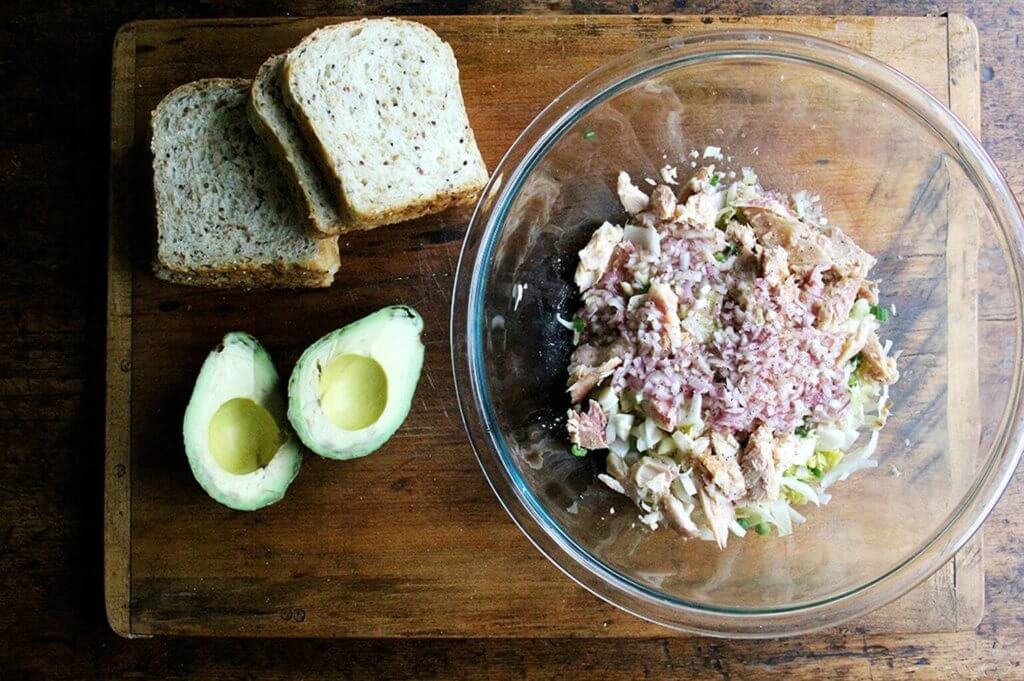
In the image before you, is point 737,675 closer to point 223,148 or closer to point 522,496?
point 522,496

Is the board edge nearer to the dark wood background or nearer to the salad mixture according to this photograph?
the dark wood background

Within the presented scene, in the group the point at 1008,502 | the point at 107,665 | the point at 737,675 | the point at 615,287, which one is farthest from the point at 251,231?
the point at 1008,502

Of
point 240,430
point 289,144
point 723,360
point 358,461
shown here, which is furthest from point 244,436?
point 723,360

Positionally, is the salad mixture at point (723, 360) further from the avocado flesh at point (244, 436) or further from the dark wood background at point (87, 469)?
the avocado flesh at point (244, 436)

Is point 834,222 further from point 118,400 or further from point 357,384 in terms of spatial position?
point 118,400

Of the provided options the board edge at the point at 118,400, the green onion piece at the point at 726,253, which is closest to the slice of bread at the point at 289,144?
the board edge at the point at 118,400

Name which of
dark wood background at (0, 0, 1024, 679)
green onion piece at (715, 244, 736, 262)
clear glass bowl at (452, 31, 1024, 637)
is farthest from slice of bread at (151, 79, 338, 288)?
green onion piece at (715, 244, 736, 262)
